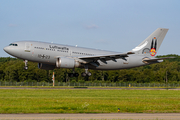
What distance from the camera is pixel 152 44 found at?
56281mm

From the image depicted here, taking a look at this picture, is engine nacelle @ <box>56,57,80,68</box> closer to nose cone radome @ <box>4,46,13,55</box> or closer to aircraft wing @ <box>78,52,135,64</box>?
aircraft wing @ <box>78,52,135,64</box>

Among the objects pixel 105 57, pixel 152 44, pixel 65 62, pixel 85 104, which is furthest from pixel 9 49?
pixel 152 44

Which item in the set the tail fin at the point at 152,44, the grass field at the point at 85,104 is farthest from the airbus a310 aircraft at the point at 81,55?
the grass field at the point at 85,104

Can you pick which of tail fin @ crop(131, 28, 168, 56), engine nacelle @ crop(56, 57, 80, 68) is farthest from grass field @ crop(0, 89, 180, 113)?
tail fin @ crop(131, 28, 168, 56)

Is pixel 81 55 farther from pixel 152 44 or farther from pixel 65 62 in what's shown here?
pixel 152 44

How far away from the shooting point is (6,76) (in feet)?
419

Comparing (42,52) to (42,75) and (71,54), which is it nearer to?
(71,54)

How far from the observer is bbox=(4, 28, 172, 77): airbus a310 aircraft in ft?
144

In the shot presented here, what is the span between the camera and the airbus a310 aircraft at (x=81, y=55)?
43.8 m

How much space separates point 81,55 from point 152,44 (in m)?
16.8

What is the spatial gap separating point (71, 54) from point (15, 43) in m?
9.57

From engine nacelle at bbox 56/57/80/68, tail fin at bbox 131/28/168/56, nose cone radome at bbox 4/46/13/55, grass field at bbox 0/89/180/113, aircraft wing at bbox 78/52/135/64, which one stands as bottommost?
grass field at bbox 0/89/180/113
